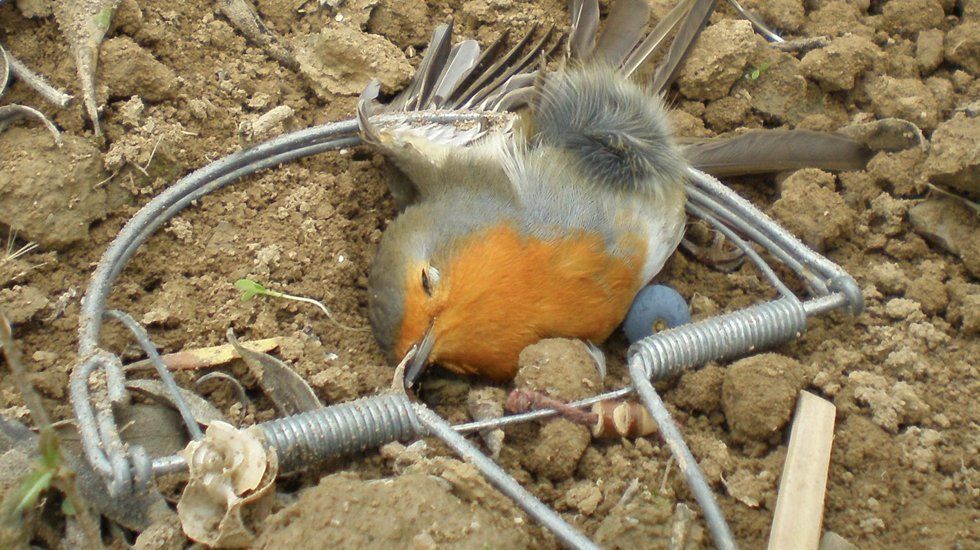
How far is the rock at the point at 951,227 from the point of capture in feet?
9.84

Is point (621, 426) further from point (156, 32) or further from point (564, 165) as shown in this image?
point (156, 32)

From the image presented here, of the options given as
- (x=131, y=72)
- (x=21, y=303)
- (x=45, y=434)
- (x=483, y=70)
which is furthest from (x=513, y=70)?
(x=45, y=434)

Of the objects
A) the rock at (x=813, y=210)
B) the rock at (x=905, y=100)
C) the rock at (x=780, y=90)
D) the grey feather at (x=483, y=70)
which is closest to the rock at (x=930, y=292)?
the rock at (x=813, y=210)

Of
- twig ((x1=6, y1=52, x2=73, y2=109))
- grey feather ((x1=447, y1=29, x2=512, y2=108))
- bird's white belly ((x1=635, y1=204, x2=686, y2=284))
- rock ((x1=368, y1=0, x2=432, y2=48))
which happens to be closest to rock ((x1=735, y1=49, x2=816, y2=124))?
bird's white belly ((x1=635, y1=204, x2=686, y2=284))

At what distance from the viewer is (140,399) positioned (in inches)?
104

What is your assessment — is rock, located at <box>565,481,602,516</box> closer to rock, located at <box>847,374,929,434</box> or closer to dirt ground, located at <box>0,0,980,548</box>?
dirt ground, located at <box>0,0,980,548</box>

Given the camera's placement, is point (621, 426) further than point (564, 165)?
No

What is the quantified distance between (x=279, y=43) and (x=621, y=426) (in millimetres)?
1989

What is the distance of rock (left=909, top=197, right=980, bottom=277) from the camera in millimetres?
3000

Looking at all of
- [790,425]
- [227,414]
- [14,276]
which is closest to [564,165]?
[790,425]

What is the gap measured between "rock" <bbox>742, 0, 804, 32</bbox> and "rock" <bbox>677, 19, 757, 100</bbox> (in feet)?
0.70

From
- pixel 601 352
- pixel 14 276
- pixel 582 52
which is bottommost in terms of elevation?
pixel 601 352

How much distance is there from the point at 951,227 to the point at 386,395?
194 cm

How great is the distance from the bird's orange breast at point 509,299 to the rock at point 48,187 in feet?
3.49
